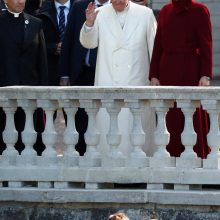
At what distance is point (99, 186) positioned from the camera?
1237 cm

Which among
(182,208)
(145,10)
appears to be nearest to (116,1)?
(145,10)

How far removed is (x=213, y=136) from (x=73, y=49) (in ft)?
7.39

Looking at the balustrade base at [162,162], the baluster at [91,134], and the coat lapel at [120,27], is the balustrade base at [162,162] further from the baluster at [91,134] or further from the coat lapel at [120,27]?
the coat lapel at [120,27]

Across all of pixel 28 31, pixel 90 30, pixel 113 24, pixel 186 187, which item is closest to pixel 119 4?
pixel 113 24

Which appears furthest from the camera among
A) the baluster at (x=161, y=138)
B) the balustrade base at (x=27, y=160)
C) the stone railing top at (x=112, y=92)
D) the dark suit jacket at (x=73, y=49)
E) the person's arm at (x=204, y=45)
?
the dark suit jacket at (x=73, y=49)

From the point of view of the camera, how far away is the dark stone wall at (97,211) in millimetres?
12133

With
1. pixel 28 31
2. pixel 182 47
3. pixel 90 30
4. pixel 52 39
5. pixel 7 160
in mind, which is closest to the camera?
pixel 7 160

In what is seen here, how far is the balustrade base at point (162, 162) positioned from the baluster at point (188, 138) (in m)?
0.07

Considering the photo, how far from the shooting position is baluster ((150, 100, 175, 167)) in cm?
1209

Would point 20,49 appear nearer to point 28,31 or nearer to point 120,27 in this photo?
point 28,31

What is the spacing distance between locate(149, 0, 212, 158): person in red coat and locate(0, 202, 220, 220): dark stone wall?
2.44 ft

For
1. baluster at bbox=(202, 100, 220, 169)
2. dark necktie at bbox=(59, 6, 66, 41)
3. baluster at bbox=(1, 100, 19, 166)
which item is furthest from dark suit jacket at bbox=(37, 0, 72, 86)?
baluster at bbox=(202, 100, 220, 169)

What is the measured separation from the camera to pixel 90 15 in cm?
1288

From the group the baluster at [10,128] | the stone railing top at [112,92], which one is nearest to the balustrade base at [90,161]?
the stone railing top at [112,92]
